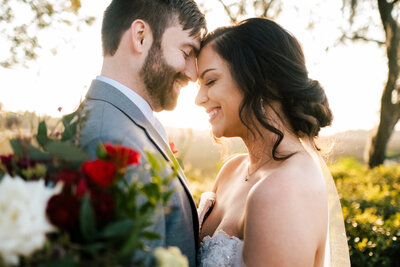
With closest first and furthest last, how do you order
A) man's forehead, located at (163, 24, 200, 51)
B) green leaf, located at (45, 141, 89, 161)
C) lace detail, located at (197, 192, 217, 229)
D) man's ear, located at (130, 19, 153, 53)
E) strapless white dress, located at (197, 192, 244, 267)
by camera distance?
green leaf, located at (45, 141, 89, 161), strapless white dress, located at (197, 192, 244, 267), man's ear, located at (130, 19, 153, 53), man's forehead, located at (163, 24, 200, 51), lace detail, located at (197, 192, 217, 229)

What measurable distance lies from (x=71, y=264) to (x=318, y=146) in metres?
3.00

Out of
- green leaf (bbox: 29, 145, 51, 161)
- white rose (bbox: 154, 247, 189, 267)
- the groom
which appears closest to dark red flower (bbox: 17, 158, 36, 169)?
green leaf (bbox: 29, 145, 51, 161)

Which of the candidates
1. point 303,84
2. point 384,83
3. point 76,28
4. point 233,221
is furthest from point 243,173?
point 384,83

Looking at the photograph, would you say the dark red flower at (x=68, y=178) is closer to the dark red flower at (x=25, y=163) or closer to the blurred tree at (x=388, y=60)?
the dark red flower at (x=25, y=163)

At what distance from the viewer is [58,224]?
3.28ft

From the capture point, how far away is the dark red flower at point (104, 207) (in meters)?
1.05

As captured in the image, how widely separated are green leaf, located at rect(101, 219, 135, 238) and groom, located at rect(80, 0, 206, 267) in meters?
1.03

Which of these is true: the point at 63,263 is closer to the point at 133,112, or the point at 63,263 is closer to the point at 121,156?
the point at 121,156

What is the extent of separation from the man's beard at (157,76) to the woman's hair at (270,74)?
0.53 m

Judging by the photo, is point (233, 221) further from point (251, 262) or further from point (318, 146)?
point (318, 146)

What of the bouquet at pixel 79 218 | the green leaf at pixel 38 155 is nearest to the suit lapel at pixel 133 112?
the green leaf at pixel 38 155

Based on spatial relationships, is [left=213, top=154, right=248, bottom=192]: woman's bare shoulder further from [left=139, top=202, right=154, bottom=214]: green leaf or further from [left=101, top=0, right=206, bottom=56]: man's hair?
[left=139, top=202, right=154, bottom=214]: green leaf

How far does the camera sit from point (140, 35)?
2746 mm

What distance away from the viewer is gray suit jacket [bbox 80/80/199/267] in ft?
6.24
